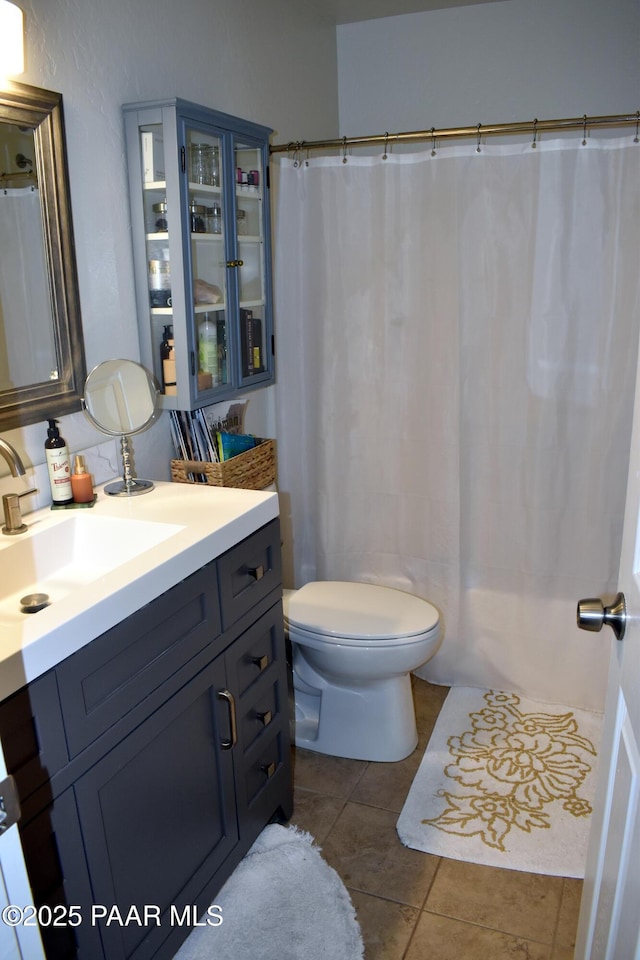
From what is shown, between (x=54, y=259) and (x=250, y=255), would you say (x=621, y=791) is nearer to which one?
(x=54, y=259)

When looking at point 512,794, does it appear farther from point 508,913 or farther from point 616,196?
point 616,196

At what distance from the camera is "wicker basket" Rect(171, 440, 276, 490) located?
2139mm

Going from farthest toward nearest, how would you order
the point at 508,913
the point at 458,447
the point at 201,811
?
the point at 458,447 < the point at 508,913 < the point at 201,811

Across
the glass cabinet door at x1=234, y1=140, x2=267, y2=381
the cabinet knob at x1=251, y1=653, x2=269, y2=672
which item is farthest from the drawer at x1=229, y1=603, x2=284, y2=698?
the glass cabinet door at x1=234, y1=140, x2=267, y2=381

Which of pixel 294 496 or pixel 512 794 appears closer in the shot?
pixel 512 794

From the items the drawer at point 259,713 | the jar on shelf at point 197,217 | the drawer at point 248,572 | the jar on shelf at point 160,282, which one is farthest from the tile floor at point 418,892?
the jar on shelf at point 197,217

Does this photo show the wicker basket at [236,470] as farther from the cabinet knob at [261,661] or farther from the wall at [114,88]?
the cabinet knob at [261,661]

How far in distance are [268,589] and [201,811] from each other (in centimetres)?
51

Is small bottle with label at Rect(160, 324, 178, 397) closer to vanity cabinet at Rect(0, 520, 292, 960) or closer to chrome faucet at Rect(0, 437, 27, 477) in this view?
vanity cabinet at Rect(0, 520, 292, 960)

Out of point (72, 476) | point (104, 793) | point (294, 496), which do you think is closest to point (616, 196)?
point (294, 496)

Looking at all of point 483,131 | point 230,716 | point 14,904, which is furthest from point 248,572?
point 483,131

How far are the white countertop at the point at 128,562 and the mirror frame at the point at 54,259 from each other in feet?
0.81

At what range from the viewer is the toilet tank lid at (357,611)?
7.32 feet

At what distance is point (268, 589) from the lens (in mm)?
1847
